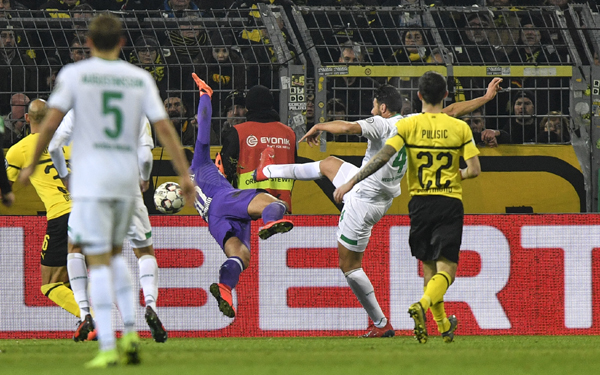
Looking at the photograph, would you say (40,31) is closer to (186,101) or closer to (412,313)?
(186,101)

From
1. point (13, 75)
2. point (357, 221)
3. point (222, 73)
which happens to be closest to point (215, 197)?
point (357, 221)

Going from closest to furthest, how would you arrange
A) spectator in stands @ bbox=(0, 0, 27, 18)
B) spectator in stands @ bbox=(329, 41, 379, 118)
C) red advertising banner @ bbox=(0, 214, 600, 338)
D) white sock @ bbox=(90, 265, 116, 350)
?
white sock @ bbox=(90, 265, 116, 350)
red advertising banner @ bbox=(0, 214, 600, 338)
spectator in stands @ bbox=(329, 41, 379, 118)
spectator in stands @ bbox=(0, 0, 27, 18)

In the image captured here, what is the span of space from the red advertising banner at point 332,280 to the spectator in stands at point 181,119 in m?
0.90

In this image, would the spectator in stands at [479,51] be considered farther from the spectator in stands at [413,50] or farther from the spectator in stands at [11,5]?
the spectator in stands at [11,5]

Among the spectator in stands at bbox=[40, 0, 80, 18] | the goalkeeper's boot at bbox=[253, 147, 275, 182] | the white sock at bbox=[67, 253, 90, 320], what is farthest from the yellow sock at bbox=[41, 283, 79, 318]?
the spectator in stands at bbox=[40, 0, 80, 18]

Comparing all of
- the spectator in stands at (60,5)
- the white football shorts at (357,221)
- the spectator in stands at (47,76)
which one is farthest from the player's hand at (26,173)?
the spectator in stands at (60,5)

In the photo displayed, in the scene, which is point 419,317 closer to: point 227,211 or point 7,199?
point 227,211

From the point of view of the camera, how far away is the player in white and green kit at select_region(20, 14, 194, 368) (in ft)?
15.3

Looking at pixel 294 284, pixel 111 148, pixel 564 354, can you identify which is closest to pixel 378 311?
pixel 294 284

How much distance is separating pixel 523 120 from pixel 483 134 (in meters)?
0.50

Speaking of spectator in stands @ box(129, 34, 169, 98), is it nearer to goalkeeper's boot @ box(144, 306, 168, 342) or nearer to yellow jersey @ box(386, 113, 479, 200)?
goalkeeper's boot @ box(144, 306, 168, 342)

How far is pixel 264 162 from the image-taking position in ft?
28.4

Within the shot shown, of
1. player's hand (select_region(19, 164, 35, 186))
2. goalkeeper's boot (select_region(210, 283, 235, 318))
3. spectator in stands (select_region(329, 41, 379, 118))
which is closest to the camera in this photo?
player's hand (select_region(19, 164, 35, 186))

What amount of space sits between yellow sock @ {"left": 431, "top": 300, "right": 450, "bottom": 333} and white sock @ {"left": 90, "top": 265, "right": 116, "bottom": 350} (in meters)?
2.81
